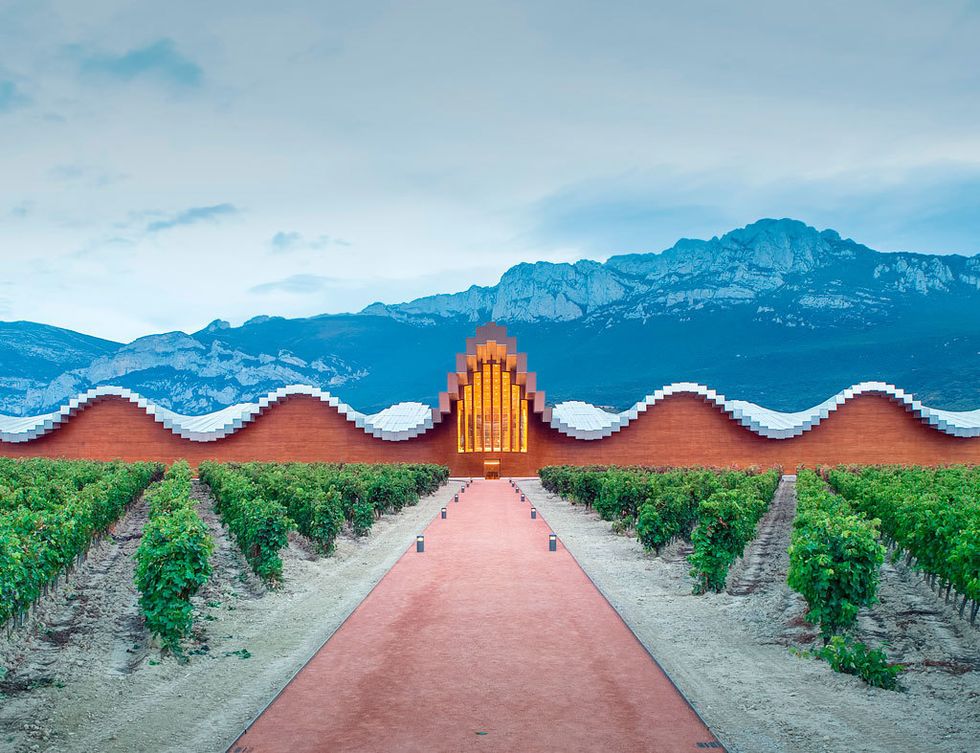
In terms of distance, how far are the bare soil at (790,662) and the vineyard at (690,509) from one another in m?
0.79

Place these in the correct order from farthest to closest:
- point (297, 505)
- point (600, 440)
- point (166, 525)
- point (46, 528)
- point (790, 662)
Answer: point (600, 440)
point (297, 505)
point (46, 528)
point (166, 525)
point (790, 662)

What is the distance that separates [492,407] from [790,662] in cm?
3956

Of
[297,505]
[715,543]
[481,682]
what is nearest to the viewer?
[481,682]

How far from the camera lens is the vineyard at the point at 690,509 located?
1627 cm

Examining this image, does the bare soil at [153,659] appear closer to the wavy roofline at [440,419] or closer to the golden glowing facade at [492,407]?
the wavy roofline at [440,419]

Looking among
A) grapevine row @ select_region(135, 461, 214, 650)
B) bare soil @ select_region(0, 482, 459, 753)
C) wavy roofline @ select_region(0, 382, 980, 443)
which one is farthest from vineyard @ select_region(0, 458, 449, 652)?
wavy roofline @ select_region(0, 382, 980, 443)

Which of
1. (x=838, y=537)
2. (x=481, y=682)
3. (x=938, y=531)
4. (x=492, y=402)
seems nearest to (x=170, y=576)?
(x=481, y=682)

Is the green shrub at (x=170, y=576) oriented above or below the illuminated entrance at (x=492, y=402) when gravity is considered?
below

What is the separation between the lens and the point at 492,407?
5081 centimetres

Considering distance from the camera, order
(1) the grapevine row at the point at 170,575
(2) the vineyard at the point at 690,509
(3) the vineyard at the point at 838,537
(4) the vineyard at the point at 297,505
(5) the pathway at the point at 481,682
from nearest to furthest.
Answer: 1. (5) the pathway at the point at 481,682
2. (3) the vineyard at the point at 838,537
3. (1) the grapevine row at the point at 170,575
4. (2) the vineyard at the point at 690,509
5. (4) the vineyard at the point at 297,505

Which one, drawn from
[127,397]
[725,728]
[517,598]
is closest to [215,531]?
[517,598]

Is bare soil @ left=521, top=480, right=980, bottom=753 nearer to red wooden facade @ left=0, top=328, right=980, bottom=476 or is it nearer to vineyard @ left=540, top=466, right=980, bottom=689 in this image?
vineyard @ left=540, top=466, right=980, bottom=689

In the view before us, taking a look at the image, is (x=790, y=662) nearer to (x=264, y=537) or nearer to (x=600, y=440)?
(x=264, y=537)

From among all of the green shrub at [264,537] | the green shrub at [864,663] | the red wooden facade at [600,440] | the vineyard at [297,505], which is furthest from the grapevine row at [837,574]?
the red wooden facade at [600,440]
